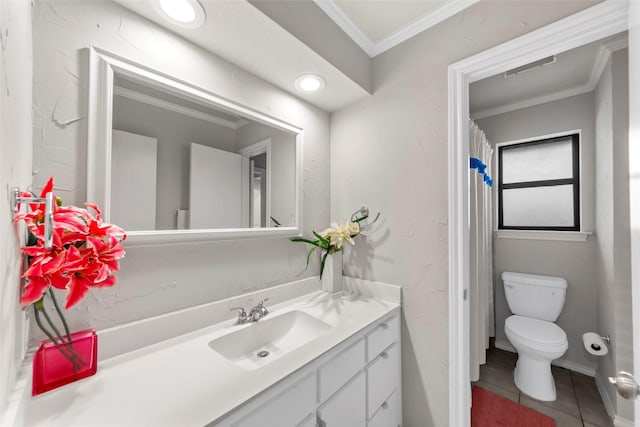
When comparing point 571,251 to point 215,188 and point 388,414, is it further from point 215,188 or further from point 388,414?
point 215,188

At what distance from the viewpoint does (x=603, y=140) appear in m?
1.78

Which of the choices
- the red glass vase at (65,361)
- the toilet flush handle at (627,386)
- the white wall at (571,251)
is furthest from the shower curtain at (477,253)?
the red glass vase at (65,361)

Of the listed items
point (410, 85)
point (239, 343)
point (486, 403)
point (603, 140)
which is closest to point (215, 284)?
point (239, 343)

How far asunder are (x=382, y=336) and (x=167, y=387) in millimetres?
934

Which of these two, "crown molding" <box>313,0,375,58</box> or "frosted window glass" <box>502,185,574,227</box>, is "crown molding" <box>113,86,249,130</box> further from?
"frosted window glass" <box>502,185,574,227</box>

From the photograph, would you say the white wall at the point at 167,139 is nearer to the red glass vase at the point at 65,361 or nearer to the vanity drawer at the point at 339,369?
the red glass vase at the point at 65,361

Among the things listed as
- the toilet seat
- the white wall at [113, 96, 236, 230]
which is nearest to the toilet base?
the toilet seat

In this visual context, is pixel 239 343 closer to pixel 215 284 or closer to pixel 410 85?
pixel 215 284

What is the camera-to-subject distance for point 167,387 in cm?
73

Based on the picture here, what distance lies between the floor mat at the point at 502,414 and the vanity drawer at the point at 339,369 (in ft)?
3.73

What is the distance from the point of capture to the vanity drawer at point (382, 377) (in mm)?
1166

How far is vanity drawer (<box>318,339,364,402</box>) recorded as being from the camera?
924 mm

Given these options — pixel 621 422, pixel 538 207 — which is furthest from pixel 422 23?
pixel 621 422

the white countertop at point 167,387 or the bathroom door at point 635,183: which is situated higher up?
the bathroom door at point 635,183
